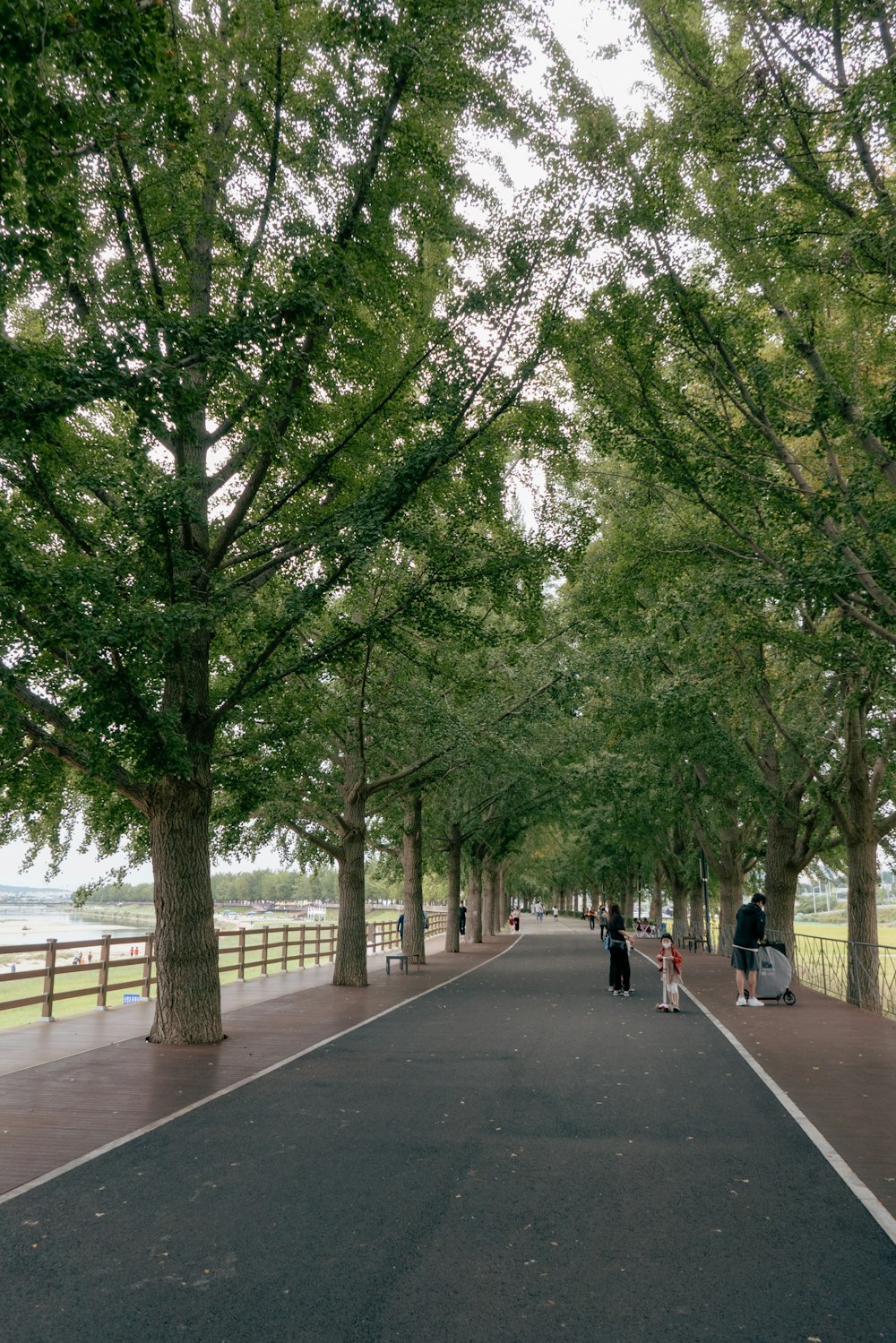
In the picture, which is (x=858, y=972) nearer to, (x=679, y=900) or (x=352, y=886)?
(x=352, y=886)

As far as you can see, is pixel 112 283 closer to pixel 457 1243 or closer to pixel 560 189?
pixel 560 189

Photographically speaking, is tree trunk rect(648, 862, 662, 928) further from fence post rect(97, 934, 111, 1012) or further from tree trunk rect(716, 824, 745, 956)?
fence post rect(97, 934, 111, 1012)

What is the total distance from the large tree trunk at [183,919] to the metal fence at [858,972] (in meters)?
10.6

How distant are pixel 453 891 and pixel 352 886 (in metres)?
15.6

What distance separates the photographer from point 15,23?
571 cm

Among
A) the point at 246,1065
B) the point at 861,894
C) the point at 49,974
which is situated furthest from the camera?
the point at 861,894

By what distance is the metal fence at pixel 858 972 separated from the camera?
1641cm

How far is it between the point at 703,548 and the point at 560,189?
18.7 feet

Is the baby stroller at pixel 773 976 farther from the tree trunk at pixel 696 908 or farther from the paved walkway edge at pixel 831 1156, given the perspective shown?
the tree trunk at pixel 696 908

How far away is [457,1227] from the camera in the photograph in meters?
5.21

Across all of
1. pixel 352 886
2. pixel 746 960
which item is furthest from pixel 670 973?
pixel 352 886

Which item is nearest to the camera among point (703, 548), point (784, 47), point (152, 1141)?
point (152, 1141)

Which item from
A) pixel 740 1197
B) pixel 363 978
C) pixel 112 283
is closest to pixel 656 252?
pixel 112 283

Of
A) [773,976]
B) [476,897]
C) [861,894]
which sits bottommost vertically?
[476,897]
